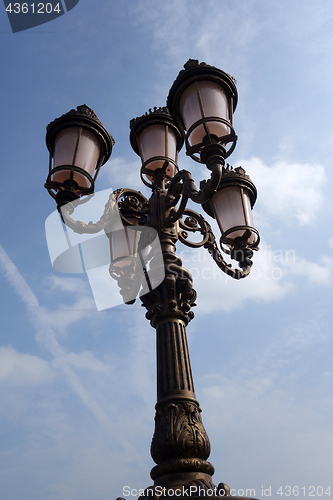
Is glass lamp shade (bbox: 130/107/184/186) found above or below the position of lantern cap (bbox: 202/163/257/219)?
above

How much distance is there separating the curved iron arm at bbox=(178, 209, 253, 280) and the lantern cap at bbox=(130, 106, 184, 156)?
3.44 ft

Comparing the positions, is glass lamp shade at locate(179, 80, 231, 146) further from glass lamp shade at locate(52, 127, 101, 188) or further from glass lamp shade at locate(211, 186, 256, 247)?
glass lamp shade at locate(211, 186, 256, 247)

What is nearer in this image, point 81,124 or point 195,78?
point 195,78

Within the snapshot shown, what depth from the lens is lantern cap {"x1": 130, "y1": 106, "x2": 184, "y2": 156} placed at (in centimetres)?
437

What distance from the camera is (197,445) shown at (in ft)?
8.60

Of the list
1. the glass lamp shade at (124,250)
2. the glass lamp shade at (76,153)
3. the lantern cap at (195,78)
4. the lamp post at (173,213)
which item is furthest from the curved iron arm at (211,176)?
the glass lamp shade at (124,250)

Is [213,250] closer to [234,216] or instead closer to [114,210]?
[234,216]

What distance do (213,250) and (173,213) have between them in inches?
27.5

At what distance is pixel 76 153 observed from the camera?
144 inches

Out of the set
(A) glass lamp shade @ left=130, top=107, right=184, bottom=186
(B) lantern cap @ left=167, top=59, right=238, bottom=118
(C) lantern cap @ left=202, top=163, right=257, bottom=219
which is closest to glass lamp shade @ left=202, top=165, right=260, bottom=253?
(C) lantern cap @ left=202, top=163, right=257, bottom=219

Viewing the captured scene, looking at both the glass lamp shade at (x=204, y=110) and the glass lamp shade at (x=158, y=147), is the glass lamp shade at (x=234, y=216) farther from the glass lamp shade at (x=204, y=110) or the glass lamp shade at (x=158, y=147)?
the glass lamp shade at (x=204, y=110)

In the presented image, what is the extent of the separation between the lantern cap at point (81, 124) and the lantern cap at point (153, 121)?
2.07 ft

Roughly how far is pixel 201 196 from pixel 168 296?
0.89m

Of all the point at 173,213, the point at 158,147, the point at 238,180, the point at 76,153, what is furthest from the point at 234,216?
the point at 76,153
